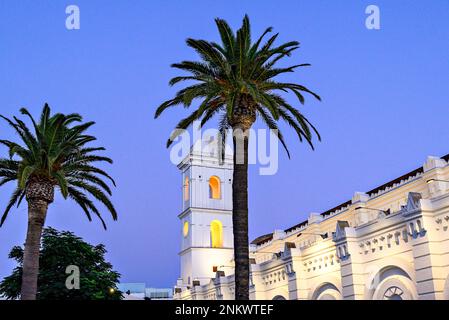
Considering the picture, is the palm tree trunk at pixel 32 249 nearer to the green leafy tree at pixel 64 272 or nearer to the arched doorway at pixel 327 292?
the green leafy tree at pixel 64 272

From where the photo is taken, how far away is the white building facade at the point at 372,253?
68.7 ft

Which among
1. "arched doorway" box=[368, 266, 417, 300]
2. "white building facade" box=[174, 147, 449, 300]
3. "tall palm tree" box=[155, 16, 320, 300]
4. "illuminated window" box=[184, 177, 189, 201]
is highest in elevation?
"illuminated window" box=[184, 177, 189, 201]

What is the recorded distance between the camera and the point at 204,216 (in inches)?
2452

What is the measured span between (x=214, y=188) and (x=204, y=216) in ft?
14.6

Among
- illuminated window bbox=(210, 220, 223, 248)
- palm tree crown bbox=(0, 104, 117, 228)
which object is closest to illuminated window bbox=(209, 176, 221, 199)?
illuminated window bbox=(210, 220, 223, 248)

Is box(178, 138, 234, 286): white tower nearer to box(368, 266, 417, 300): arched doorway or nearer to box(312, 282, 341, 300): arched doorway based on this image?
box(312, 282, 341, 300): arched doorway

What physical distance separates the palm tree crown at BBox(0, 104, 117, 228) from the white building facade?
34.2 ft

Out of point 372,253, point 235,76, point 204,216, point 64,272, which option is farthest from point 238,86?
point 204,216

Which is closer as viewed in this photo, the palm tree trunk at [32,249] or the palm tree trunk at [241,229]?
the palm tree trunk at [241,229]

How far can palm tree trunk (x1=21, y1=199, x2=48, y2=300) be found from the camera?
2555 cm

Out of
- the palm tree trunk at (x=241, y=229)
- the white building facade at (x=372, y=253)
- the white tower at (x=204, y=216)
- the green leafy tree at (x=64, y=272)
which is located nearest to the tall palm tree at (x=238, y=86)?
the palm tree trunk at (x=241, y=229)

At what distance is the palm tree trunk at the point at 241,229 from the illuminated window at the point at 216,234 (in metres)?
39.8

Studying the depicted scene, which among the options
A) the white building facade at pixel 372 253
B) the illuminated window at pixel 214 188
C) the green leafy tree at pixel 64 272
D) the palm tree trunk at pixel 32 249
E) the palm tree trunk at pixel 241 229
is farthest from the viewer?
the illuminated window at pixel 214 188
